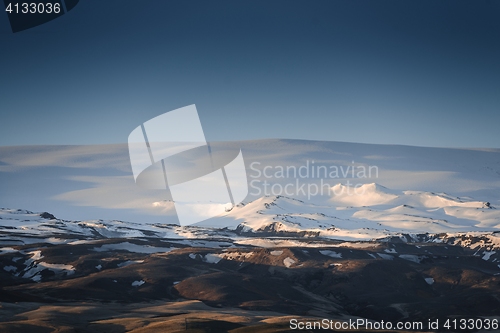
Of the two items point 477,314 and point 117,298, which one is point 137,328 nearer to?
point 117,298

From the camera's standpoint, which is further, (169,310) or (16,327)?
(169,310)

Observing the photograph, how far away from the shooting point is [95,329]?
429 feet

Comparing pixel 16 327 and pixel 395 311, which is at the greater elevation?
pixel 16 327

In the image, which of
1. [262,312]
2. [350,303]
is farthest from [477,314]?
[262,312]

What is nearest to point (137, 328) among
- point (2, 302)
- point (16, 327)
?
point (16, 327)

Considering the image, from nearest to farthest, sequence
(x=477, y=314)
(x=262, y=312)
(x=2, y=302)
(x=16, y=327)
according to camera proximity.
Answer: (x=16, y=327) < (x=2, y=302) < (x=262, y=312) < (x=477, y=314)

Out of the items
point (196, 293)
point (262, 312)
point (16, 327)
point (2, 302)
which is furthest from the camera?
point (196, 293)

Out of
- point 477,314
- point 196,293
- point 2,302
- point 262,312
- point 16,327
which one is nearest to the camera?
point 16,327

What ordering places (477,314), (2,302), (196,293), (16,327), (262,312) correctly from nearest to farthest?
(16,327) → (2,302) → (262,312) → (477,314) → (196,293)

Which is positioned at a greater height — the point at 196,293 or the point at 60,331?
the point at 60,331

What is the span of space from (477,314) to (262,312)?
194 ft

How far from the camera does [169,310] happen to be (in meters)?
160

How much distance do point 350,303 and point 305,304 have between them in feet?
58.8

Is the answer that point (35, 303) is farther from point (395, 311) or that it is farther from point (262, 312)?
point (395, 311)
